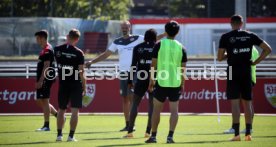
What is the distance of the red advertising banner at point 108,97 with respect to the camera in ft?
80.2

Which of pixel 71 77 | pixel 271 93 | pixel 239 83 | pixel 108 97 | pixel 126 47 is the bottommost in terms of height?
pixel 108 97

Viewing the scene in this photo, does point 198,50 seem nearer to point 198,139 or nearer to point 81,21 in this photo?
point 81,21

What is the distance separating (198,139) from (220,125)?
4.38 m

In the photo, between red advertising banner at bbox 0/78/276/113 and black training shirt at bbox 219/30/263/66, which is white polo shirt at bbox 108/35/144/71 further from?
red advertising banner at bbox 0/78/276/113

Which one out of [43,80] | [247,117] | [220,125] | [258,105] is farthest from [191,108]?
[247,117]

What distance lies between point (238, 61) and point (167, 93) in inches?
59.8

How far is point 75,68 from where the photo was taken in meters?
14.8

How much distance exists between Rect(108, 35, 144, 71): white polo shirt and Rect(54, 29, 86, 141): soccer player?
2600 millimetres

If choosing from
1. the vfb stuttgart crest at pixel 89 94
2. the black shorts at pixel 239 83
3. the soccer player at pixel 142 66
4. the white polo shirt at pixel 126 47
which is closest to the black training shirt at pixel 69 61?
the soccer player at pixel 142 66

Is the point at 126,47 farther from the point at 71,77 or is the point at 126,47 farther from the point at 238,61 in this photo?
the point at 238,61

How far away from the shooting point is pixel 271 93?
24000mm

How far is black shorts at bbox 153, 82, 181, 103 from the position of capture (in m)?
14.2

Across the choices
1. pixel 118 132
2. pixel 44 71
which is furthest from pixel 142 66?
pixel 44 71

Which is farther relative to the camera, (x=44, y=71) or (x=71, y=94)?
(x=44, y=71)
